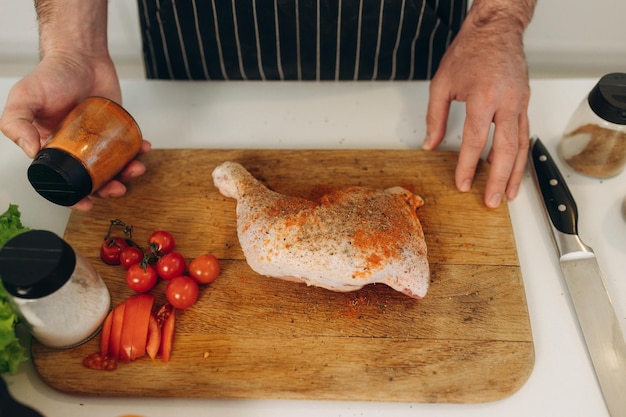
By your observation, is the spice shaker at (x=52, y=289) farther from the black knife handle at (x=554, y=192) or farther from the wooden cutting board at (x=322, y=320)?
the black knife handle at (x=554, y=192)

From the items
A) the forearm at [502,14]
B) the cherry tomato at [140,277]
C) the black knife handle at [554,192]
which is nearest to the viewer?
the cherry tomato at [140,277]

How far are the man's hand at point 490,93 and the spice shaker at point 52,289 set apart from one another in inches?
53.5

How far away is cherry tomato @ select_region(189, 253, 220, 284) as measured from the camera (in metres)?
1.82

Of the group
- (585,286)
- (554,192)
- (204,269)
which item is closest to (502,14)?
(554,192)

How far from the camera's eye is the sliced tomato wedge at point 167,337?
1.70 meters

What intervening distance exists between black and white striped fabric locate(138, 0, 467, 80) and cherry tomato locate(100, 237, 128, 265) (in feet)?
3.22

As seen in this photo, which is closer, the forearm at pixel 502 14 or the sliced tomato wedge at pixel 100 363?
the sliced tomato wedge at pixel 100 363

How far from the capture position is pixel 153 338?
1711mm

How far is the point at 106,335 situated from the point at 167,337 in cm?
19

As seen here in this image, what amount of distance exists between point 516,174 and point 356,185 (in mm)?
616

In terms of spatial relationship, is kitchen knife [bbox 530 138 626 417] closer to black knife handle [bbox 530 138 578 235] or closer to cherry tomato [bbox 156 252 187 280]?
black knife handle [bbox 530 138 578 235]

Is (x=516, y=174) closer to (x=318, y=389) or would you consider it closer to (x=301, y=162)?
(x=301, y=162)

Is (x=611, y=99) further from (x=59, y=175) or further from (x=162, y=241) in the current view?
(x=59, y=175)

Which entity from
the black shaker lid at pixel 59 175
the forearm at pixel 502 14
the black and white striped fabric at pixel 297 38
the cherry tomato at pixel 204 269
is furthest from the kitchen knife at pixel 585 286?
the black shaker lid at pixel 59 175
